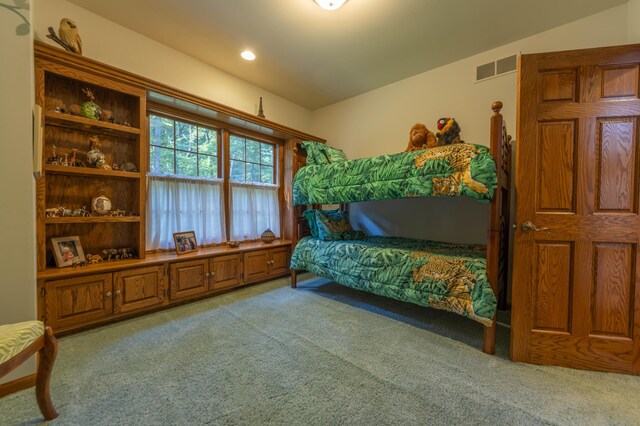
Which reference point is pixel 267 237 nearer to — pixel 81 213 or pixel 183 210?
pixel 183 210

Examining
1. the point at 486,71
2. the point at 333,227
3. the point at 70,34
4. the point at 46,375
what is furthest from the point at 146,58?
the point at 486,71

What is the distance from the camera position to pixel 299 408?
50.3 inches

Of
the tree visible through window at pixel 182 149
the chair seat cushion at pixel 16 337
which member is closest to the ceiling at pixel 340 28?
the tree visible through window at pixel 182 149

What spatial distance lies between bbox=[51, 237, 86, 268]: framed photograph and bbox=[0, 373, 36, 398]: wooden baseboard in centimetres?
92

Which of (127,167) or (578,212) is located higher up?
(127,167)

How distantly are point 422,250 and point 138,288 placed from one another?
8.95 feet

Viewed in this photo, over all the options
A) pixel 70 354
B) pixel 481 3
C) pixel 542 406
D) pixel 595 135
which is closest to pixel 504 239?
pixel 595 135

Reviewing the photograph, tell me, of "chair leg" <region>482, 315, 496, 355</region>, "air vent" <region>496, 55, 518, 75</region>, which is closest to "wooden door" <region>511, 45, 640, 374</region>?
"chair leg" <region>482, 315, 496, 355</region>

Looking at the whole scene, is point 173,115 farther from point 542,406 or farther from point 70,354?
point 542,406

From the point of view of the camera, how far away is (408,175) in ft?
7.06

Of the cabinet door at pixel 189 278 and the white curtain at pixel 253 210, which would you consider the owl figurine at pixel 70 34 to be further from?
the cabinet door at pixel 189 278

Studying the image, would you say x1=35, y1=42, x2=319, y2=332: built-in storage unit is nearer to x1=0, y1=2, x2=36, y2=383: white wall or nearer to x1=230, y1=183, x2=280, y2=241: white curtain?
x1=0, y1=2, x2=36, y2=383: white wall

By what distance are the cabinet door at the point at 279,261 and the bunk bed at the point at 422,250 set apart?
427 mm

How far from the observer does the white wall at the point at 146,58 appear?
2.14 metres
